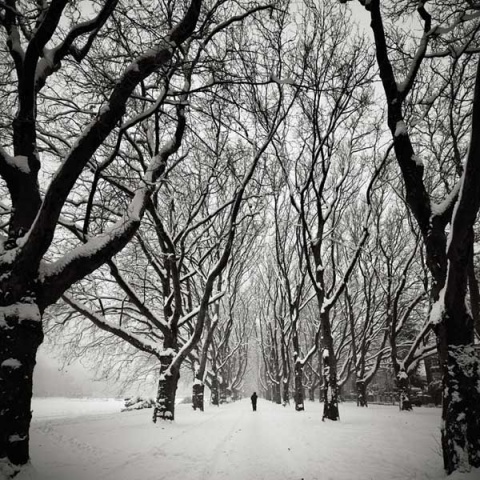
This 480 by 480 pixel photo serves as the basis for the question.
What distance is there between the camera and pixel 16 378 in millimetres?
3641

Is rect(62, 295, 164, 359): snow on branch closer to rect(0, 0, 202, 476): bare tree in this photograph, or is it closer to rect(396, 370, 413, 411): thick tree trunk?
rect(0, 0, 202, 476): bare tree

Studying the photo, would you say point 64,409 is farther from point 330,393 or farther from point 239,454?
point 239,454

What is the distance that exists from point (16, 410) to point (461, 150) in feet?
47.1

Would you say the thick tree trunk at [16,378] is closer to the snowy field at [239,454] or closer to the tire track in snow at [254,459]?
the snowy field at [239,454]

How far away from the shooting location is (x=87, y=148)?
4.19 meters

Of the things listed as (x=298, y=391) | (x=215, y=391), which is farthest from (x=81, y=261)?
(x=215, y=391)

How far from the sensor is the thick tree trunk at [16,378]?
136 inches

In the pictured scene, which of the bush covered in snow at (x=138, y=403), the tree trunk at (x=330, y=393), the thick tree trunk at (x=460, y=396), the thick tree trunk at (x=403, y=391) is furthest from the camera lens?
the bush covered in snow at (x=138, y=403)

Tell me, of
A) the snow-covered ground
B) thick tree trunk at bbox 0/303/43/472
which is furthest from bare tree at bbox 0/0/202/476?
the snow-covered ground

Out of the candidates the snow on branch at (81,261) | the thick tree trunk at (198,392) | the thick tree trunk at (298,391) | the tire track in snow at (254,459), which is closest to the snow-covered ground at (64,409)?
the thick tree trunk at (198,392)

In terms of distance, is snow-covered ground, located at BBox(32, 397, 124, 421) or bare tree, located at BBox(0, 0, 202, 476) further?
snow-covered ground, located at BBox(32, 397, 124, 421)

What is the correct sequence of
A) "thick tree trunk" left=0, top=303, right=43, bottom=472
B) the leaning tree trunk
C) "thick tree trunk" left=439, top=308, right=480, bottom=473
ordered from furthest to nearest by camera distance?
1. the leaning tree trunk
2. "thick tree trunk" left=439, top=308, right=480, bottom=473
3. "thick tree trunk" left=0, top=303, right=43, bottom=472

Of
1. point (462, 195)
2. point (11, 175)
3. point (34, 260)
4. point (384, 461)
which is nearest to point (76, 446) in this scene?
point (34, 260)

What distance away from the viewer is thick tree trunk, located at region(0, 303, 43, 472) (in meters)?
3.45
